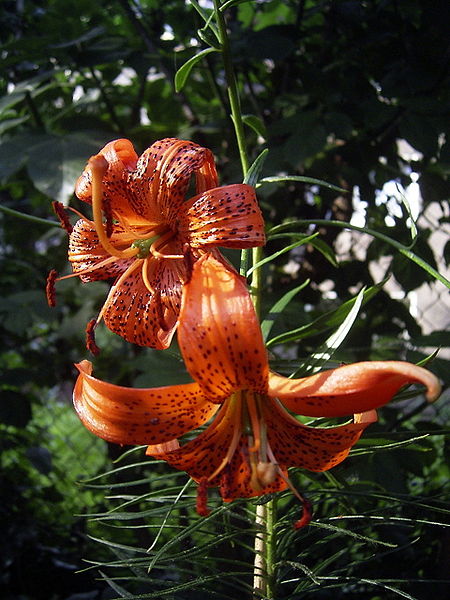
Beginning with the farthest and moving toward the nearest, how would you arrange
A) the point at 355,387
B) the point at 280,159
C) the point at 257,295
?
1. the point at 280,159
2. the point at 257,295
3. the point at 355,387

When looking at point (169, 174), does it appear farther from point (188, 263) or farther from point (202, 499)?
point (202, 499)

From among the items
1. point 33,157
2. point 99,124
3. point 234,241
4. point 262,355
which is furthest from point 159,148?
point 99,124

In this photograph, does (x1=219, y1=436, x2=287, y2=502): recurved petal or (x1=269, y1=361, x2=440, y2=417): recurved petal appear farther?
(x1=219, y1=436, x2=287, y2=502): recurved petal

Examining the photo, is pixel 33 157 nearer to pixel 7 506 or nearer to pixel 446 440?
pixel 446 440

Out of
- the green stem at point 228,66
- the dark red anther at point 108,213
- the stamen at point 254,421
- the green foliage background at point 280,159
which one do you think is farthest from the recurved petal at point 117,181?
the green foliage background at point 280,159

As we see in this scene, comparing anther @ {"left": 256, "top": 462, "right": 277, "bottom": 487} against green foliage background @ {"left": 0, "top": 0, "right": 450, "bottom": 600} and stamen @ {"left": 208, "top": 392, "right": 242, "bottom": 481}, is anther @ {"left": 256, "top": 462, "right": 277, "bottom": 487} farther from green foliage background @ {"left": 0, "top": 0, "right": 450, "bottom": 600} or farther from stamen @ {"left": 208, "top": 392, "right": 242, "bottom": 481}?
green foliage background @ {"left": 0, "top": 0, "right": 450, "bottom": 600}

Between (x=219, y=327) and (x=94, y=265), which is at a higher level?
(x=94, y=265)

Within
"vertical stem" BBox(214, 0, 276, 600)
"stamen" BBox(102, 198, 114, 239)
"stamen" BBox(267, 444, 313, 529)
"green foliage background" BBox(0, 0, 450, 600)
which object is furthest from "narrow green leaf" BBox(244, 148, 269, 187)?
"green foliage background" BBox(0, 0, 450, 600)

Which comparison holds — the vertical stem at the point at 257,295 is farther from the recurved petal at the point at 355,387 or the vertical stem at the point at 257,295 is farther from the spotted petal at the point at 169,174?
the recurved petal at the point at 355,387

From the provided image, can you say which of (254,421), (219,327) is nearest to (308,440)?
(254,421)
